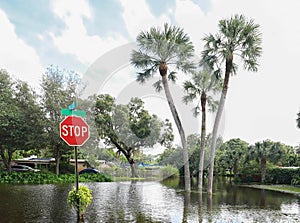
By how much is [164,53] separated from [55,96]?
457 inches

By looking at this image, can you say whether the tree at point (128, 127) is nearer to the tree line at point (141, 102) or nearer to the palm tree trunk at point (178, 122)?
the tree line at point (141, 102)

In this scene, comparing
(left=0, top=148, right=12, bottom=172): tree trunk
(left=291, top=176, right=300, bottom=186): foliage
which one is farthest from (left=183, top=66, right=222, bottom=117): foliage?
(left=0, top=148, right=12, bottom=172): tree trunk

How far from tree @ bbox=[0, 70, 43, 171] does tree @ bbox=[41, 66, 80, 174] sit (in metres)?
0.75

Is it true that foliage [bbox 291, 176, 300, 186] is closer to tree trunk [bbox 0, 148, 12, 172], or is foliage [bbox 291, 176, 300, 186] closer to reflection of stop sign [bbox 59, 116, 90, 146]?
reflection of stop sign [bbox 59, 116, 90, 146]

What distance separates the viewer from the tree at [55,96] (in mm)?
25000

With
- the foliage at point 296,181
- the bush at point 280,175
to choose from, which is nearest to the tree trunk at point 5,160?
the bush at point 280,175

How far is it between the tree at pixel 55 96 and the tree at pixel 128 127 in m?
4.52

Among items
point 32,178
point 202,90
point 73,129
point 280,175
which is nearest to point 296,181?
point 280,175

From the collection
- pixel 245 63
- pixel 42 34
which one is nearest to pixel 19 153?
pixel 42 34

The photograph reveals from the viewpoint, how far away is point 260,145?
27531 mm

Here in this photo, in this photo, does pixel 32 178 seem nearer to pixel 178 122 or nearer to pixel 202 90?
pixel 178 122

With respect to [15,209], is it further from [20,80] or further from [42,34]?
[20,80]

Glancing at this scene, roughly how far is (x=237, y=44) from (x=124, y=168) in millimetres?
19287

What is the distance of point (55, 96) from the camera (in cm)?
2508
